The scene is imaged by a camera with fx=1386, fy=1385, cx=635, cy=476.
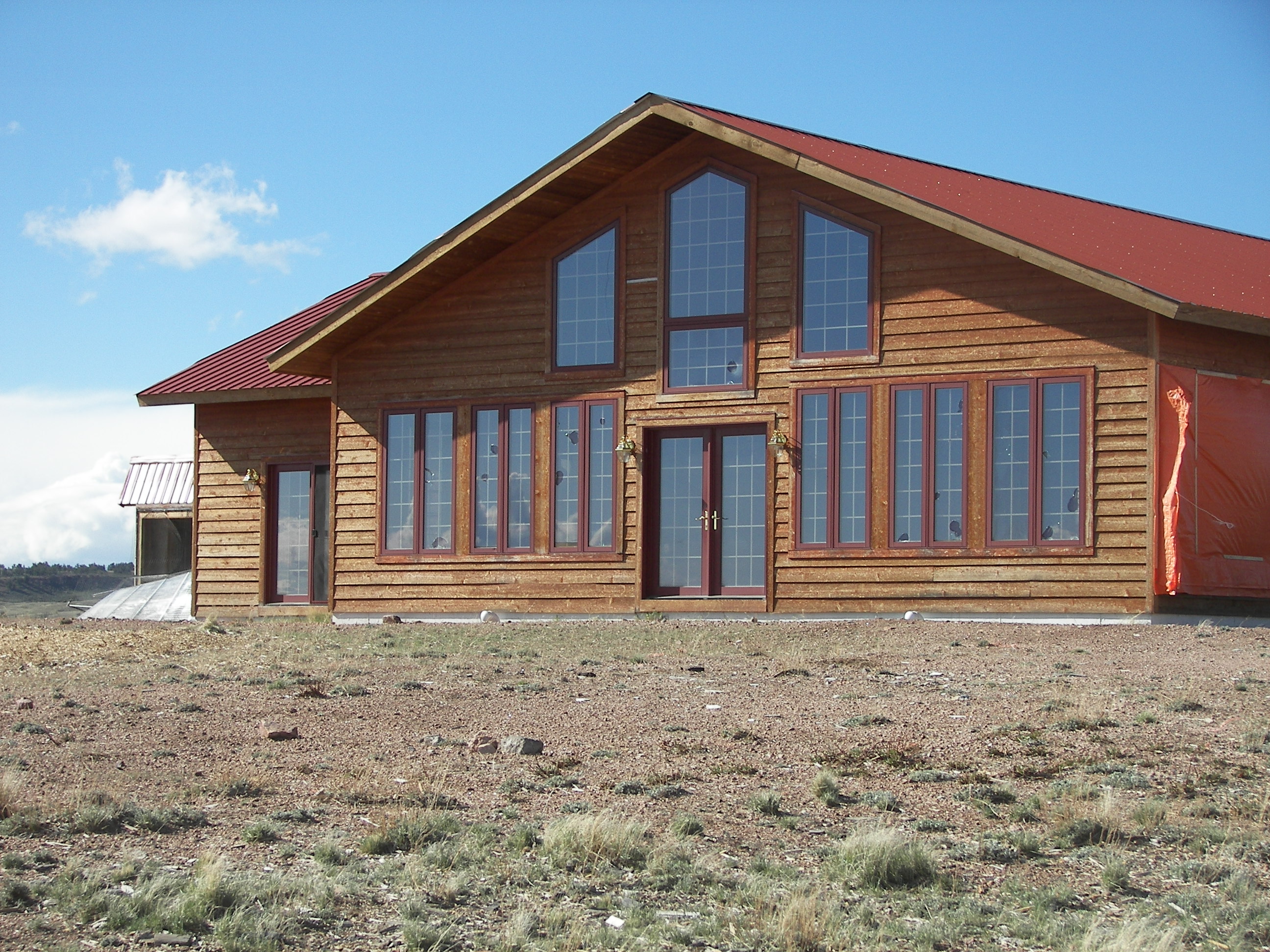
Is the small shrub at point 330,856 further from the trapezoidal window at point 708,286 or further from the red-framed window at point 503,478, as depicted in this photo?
the red-framed window at point 503,478

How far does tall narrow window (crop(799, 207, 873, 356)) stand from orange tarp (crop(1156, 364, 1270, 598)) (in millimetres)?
3336

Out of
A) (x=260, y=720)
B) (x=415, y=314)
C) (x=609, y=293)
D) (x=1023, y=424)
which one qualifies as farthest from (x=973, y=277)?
(x=260, y=720)

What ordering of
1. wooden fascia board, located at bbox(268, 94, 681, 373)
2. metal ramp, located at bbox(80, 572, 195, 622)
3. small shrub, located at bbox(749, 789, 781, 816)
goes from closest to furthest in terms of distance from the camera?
small shrub, located at bbox(749, 789, 781, 816) < wooden fascia board, located at bbox(268, 94, 681, 373) < metal ramp, located at bbox(80, 572, 195, 622)

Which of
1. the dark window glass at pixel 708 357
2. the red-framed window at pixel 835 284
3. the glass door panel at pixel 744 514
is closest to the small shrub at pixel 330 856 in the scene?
the glass door panel at pixel 744 514

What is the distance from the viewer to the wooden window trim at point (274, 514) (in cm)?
2009

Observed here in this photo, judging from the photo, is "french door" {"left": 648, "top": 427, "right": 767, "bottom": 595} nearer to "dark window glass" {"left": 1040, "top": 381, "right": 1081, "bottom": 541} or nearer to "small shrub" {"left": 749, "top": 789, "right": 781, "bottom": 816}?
"dark window glass" {"left": 1040, "top": 381, "right": 1081, "bottom": 541}

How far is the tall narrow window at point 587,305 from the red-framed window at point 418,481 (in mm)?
1805

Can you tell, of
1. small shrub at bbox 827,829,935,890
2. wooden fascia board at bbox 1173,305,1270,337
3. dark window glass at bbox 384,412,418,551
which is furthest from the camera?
dark window glass at bbox 384,412,418,551

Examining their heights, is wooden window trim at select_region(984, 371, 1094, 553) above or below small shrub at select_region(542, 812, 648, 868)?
above

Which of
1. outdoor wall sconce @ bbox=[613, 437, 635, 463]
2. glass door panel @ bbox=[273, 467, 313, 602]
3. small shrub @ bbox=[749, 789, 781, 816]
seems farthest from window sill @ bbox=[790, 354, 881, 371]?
small shrub @ bbox=[749, 789, 781, 816]

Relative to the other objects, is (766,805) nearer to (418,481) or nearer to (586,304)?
(586,304)

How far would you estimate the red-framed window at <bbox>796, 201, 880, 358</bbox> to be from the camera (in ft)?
51.4

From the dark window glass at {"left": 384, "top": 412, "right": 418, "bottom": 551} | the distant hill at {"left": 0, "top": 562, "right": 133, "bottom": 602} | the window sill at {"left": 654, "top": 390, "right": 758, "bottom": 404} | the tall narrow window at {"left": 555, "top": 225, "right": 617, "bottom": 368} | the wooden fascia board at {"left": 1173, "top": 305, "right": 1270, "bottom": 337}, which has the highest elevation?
the tall narrow window at {"left": 555, "top": 225, "right": 617, "bottom": 368}

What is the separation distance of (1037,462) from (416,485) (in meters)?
7.73
